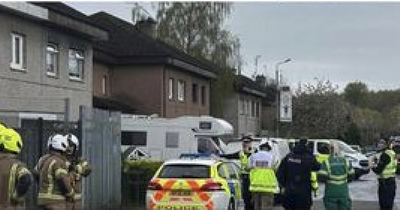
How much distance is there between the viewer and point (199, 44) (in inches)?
2106

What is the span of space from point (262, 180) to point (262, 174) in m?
0.12

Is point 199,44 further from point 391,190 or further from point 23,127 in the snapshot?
point 23,127

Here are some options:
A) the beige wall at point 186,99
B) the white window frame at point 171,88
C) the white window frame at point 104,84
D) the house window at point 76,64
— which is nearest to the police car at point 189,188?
the house window at point 76,64

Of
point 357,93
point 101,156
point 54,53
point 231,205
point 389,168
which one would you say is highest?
point 357,93

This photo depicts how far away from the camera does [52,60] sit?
84.0ft

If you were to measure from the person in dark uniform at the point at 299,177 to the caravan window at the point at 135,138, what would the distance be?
52.0ft

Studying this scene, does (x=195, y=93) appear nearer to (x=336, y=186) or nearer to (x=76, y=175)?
(x=336, y=186)

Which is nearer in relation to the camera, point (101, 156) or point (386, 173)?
point (101, 156)

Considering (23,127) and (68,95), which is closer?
(23,127)

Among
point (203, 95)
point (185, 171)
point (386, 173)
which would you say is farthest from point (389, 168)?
point (203, 95)

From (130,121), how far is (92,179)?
43.9ft

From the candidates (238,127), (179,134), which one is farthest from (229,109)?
(179,134)

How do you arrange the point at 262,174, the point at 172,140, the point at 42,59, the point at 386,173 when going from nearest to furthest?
the point at 262,174 → the point at 386,173 → the point at 42,59 → the point at 172,140

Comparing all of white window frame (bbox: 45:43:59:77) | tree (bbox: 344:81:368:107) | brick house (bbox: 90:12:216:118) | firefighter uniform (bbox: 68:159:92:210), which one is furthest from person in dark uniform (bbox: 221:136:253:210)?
tree (bbox: 344:81:368:107)
